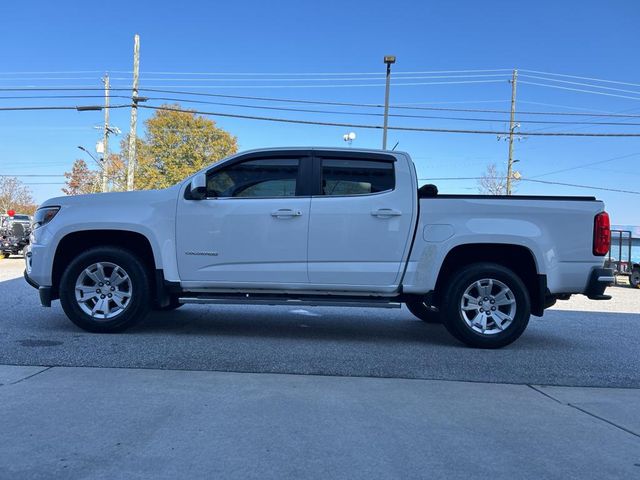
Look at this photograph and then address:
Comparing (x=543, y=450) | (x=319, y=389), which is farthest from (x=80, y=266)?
(x=543, y=450)

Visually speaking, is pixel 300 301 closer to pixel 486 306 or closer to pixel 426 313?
pixel 486 306

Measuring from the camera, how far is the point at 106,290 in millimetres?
5945

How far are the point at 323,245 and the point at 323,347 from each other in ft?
3.74

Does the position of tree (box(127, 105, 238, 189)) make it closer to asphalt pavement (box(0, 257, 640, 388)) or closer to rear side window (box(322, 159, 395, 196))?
asphalt pavement (box(0, 257, 640, 388))

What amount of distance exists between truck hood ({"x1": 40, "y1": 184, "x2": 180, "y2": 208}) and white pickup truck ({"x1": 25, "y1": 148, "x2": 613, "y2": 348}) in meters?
0.02

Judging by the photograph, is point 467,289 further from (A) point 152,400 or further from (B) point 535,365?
(A) point 152,400

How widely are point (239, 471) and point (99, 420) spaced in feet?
4.08

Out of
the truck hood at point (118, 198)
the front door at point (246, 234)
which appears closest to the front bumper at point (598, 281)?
the front door at point (246, 234)

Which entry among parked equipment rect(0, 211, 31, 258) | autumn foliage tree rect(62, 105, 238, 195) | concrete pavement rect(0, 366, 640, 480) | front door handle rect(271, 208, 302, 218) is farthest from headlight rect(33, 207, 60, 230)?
autumn foliage tree rect(62, 105, 238, 195)

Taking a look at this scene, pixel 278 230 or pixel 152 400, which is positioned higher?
pixel 278 230

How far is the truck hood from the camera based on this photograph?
589 centimetres

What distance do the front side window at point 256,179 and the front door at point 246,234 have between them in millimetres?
12

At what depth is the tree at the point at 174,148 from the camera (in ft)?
126

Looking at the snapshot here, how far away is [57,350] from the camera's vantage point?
17.1 feet
